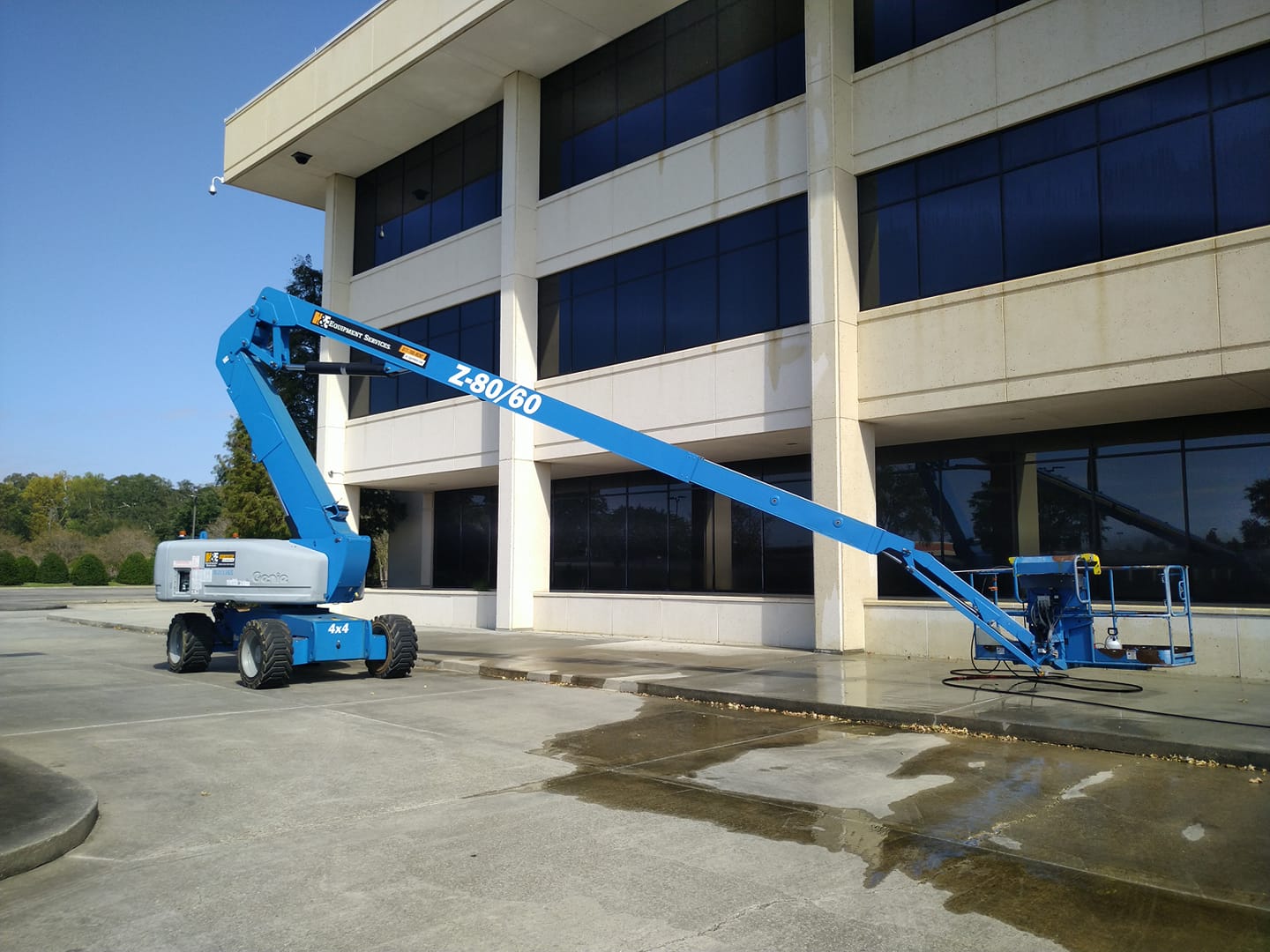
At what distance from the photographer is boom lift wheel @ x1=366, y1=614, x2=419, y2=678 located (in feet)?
47.7

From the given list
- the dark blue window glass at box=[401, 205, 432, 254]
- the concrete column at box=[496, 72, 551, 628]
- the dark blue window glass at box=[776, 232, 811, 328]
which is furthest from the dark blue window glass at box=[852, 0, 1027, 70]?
the dark blue window glass at box=[401, 205, 432, 254]

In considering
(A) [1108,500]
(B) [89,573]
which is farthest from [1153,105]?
(B) [89,573]

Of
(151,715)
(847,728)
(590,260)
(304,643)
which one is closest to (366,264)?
(590,260)

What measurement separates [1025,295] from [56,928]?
1498 centimetres

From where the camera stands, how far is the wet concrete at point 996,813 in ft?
16.4

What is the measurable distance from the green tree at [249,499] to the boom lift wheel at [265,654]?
2296cm

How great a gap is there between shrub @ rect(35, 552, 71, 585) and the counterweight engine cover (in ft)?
196

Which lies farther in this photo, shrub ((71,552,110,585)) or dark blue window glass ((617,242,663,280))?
shrub ((71,552,110,585))

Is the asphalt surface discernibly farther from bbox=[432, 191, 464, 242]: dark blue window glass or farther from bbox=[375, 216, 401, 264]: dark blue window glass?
bbox=[375, 216, 401, 264]: dark blue window glass

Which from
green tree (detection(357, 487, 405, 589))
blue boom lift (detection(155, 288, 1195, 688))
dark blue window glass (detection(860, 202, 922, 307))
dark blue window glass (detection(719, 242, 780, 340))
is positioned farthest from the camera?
green tree (detection(357, 487, 405, 589))

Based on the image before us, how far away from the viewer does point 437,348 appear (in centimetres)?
2739

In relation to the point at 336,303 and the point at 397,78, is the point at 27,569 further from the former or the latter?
the point at 397,78

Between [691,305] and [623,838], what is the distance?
15.8 m

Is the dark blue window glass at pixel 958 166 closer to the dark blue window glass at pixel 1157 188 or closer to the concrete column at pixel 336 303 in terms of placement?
the dark blue window glass at pixel 1157 188
